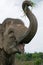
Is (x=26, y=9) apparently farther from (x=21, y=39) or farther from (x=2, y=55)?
(x=2, y=55)

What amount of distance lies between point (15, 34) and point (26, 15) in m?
0.38

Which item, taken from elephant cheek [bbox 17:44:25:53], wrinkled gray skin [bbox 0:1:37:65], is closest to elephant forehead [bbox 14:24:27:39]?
wrinkled gray skin [bbox 0:1:37:65]

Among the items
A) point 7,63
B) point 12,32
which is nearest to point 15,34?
point 12,32

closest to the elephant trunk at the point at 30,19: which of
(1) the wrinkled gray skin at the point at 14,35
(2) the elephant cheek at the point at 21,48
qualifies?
(1) the wrinkled gray skin at the point at 14,35

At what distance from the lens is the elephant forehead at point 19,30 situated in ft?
15.9

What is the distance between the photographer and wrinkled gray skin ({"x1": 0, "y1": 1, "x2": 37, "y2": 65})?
4621 millimetres

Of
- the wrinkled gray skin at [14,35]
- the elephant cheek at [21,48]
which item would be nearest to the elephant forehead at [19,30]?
the wrinkled gray skin at [14,35]

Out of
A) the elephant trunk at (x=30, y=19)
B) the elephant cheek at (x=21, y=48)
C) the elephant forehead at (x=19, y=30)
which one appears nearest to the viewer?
the elephant trunk at (x=30, y=19)

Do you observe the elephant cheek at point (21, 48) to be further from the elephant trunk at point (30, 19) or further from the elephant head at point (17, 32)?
the elephant trunk at point (30, 19)

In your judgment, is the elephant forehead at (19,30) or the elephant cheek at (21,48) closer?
the elephant cheek at (21,48)

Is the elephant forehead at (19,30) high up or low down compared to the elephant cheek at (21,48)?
up

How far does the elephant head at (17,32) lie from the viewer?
4613mm

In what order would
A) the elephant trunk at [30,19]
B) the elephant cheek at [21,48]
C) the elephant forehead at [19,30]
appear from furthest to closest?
the elephant forehead at [19,30] → the elephant cheek at [21,48] → the elephant trunk at [30,19]

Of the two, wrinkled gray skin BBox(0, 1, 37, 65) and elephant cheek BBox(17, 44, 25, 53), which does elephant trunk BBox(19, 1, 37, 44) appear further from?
elephant cheek BBox(17, 44, 25, 53)
